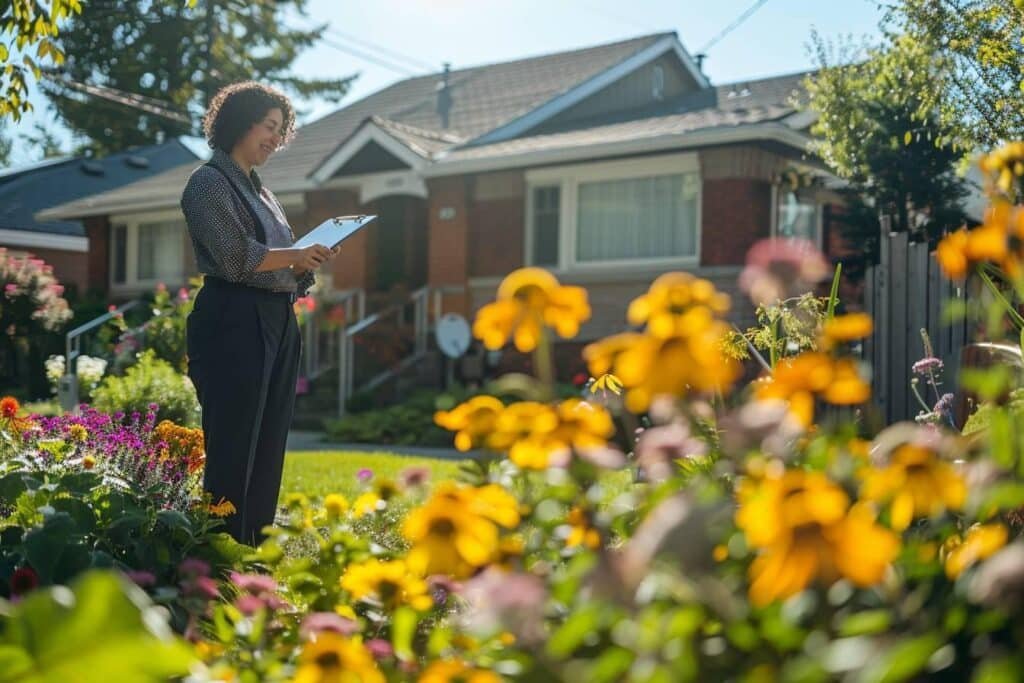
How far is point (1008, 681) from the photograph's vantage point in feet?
3.88

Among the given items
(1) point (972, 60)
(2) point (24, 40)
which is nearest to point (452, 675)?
(2) point (24, 40)

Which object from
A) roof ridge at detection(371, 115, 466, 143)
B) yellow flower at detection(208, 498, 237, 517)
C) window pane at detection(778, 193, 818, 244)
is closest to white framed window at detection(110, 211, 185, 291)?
roof ridge at detection(371, 115, 466, 143)

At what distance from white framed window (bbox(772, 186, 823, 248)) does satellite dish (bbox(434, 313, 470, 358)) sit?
398cm

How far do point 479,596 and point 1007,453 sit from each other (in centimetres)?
70

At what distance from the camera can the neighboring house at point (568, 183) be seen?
14.1 metres

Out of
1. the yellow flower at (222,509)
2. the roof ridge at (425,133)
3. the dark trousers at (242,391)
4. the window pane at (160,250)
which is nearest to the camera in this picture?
the yellow flower at (222,509)

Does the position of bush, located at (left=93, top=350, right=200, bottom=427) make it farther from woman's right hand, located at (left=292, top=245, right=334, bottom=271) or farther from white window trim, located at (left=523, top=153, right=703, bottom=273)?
white window trim, located at (left=523, top=153, right=703, bottom=273)

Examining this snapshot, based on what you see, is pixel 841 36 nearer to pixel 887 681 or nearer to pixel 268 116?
pixel 268 116

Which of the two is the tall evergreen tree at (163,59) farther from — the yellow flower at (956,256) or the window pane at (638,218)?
the yellow flower at (956,256)

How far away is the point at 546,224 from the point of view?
15953mm

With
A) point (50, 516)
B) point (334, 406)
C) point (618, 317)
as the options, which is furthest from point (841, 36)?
point (50, 516)

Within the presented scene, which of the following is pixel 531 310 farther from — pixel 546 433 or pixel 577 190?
pixel 577 190

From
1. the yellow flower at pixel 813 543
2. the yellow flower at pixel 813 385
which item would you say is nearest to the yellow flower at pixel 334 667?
the yellow flower at pixel 813 543

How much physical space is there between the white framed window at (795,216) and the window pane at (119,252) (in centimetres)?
1244
